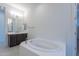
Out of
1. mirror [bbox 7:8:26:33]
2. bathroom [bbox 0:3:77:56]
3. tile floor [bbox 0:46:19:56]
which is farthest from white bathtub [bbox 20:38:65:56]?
mirror [bbox 7:8:26:33]

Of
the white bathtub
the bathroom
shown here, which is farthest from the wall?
the white bathtub

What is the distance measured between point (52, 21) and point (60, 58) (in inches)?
22.5

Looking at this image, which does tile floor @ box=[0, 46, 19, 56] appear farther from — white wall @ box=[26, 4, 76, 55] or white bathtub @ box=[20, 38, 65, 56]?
white wall @ box=[26, 4, 76, 55]

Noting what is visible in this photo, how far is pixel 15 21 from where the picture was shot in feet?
5.10

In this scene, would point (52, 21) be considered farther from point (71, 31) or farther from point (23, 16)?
point (23, 16)

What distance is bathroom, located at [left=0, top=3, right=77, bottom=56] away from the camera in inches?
59.1

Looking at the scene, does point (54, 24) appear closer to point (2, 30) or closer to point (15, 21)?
point (15, 21)

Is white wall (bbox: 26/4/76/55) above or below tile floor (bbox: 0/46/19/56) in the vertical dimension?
above

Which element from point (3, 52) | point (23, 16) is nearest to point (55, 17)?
point (23, 16)

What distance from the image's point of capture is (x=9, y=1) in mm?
1486

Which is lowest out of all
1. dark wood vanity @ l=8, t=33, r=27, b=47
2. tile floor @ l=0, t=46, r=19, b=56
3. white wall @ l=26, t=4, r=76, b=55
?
tile floor @ l=0, t=46, r=19, b=56

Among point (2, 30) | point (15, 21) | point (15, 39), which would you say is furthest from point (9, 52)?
point (15, 21)

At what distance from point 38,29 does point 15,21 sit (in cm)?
38

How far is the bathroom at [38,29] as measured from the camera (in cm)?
150
